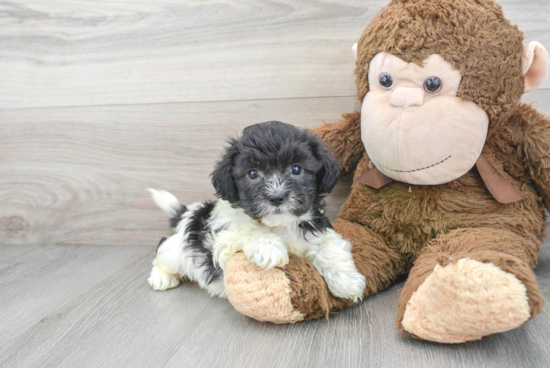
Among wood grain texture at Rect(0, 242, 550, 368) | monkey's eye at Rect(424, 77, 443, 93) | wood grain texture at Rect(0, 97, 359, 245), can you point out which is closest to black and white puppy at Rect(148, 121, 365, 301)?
wood grain texture at Rect(0, 242, 550, 368)

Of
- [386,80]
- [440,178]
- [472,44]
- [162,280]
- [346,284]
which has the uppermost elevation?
[472,44]

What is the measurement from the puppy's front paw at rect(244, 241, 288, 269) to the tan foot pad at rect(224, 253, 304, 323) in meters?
0.03

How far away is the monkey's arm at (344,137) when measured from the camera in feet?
5.69

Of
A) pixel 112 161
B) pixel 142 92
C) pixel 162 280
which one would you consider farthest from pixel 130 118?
pixel 162 280

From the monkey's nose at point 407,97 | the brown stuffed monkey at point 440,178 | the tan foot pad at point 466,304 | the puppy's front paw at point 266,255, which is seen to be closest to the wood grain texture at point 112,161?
the brown stuffed monkey at point 440,178

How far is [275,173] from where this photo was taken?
1289mm

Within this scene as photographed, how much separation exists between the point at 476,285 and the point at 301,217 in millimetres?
564

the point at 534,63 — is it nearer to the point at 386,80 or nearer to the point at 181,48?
the point at 386,80

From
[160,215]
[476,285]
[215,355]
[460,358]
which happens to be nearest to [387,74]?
[476,285]

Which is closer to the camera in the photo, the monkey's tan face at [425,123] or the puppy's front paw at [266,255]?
the puppy's front paw at [266,255]

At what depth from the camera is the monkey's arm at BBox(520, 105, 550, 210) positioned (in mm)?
1475

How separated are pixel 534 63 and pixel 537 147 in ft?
0.92

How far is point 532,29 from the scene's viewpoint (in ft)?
5.75

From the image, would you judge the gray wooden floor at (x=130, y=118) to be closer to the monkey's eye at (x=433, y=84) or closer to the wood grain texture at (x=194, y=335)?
the wood grain texture at (x=194, y=335)
